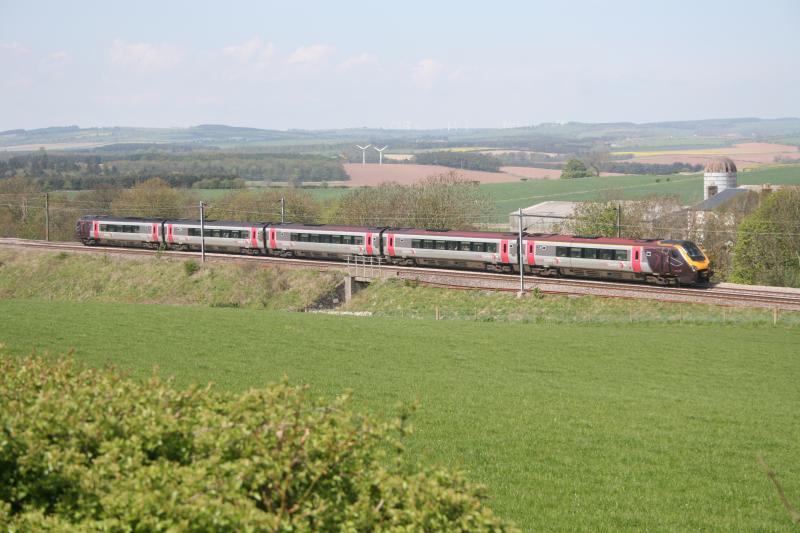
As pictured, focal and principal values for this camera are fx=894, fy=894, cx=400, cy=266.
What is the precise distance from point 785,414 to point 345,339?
1485 centimetres

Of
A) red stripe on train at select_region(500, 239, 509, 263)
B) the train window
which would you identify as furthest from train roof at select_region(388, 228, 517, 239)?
the train window

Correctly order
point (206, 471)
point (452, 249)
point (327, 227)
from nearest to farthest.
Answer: point (206, 471) → point (452, 249) → point (327, 227)

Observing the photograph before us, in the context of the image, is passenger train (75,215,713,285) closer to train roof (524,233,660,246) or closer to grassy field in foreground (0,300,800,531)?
train roof (524,233,660,246)

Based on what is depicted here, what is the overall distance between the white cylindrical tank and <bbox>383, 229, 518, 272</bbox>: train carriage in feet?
213

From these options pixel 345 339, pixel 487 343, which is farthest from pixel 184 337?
pixel 487 343

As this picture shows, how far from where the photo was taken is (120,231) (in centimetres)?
7094

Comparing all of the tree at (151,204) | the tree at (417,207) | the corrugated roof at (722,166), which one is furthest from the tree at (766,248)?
the tree at (151,204)

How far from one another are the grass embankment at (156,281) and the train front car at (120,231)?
3.39 meters

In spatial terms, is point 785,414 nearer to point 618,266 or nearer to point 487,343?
point 487,343

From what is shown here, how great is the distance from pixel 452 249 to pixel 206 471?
4632 cm

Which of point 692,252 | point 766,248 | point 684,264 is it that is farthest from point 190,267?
point 766,248

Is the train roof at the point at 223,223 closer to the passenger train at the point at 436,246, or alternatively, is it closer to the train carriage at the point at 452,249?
the passenger train at the point at 436,246

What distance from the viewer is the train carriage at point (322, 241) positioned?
5712cm

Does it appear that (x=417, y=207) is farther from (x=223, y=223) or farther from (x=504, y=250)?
(x=504, y=250)
